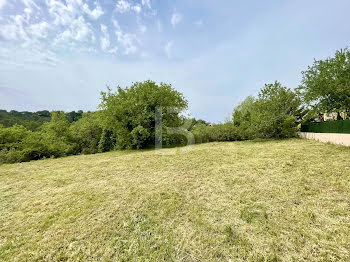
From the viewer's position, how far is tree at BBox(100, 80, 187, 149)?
27.7 ft

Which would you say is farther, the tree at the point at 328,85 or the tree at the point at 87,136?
the tree at the point at 87,136

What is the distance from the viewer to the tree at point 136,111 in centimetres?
843

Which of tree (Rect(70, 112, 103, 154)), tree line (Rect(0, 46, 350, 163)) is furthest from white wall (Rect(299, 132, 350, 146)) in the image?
tree (Rect(70, 112, 103, 154))

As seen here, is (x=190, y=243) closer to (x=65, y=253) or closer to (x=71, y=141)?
(x=65, y=253)

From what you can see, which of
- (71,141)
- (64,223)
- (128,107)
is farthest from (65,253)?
(71,141)

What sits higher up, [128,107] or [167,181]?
[128,107]

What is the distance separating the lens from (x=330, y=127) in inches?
280

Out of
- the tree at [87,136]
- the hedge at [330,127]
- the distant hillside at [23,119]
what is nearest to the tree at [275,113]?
the hedge at [330,127]

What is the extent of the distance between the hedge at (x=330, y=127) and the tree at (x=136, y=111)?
325 inches

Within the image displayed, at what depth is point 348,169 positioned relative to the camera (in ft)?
11.0

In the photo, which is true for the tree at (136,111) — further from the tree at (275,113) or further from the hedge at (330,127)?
the hedge at (330,127)

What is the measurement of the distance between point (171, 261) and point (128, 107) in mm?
8108

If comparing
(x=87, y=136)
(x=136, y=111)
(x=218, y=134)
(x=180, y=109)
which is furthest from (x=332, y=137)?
(x=87, y=136)

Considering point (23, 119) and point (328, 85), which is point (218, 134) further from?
point (23, 119)
